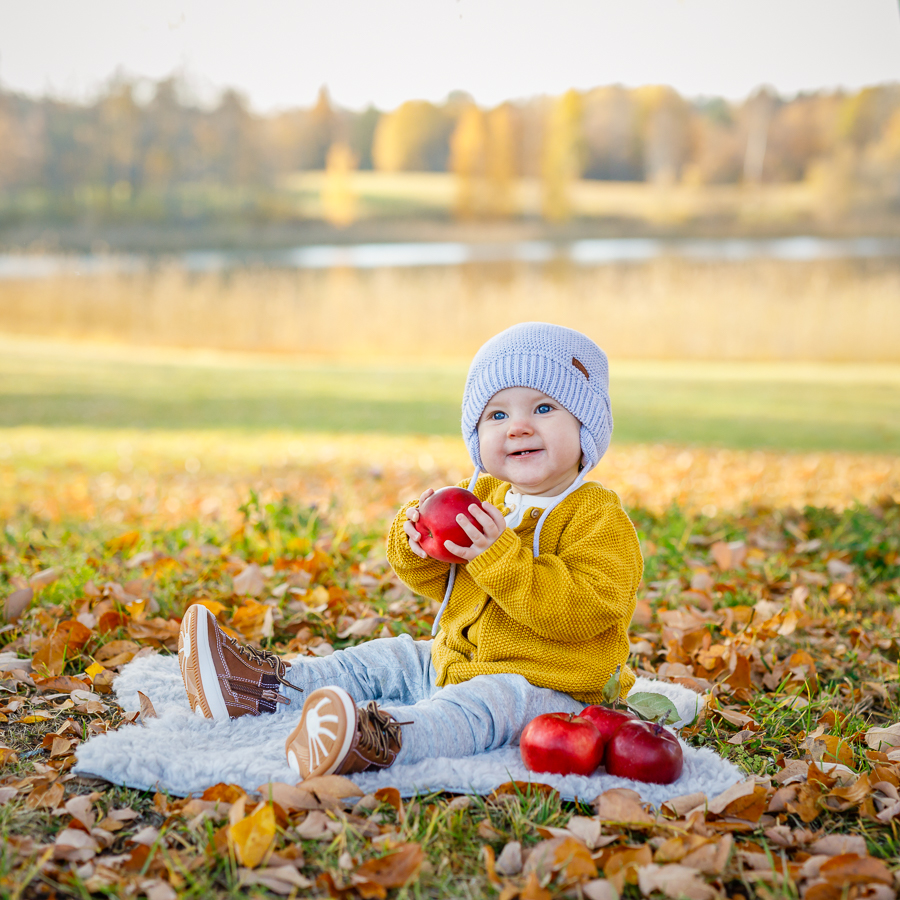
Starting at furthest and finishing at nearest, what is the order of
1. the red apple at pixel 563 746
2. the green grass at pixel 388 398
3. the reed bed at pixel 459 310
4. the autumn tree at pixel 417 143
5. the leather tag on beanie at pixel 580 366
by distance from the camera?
the autumn tree at pixel 417 143, the reed bed at pixel 459 310, the green grass at pixel 388 398, the leather tag on beanie at pixel 580 366, the red apple at pixel 563 746

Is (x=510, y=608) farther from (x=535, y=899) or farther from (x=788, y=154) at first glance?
(x=788, y=154)

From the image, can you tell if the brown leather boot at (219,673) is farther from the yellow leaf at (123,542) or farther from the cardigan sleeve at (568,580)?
the yellow leaf at (123,542)

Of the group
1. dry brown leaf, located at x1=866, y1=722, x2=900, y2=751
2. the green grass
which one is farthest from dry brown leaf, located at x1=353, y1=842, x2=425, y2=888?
the green grass

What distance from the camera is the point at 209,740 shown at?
2.39 m

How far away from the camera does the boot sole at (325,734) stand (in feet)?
6.81

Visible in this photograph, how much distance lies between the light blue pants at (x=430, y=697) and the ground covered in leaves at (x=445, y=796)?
182 millimetres

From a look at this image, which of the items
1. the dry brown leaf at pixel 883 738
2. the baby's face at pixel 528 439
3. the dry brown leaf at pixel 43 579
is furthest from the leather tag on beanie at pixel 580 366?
the dry brown leaf at pixel 43 579

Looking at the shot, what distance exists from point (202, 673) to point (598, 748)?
3.60ft

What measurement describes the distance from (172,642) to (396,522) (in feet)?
3.62

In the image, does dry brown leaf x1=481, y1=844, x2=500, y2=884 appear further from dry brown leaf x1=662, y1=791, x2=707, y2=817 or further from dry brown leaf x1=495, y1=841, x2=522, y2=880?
dry brown leaf x1=662, y1=791, x2=707, y2=817

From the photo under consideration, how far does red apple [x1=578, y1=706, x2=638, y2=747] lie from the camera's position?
2.29m

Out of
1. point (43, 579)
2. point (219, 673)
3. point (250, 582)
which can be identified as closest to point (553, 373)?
point (219, 673)

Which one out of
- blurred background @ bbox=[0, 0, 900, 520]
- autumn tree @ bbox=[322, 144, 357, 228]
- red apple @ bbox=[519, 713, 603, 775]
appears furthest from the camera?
autumn tree @ bbox=[322, 144, 357, 228]

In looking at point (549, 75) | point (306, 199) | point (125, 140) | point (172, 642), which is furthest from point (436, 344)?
point (172, 642)
